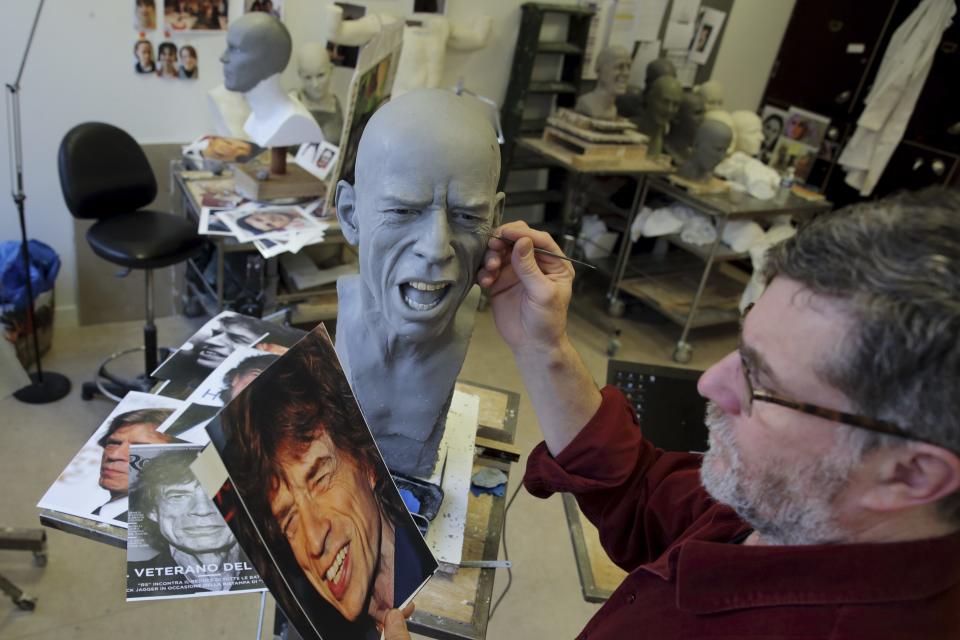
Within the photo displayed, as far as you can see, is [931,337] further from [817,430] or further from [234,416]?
[234,416]

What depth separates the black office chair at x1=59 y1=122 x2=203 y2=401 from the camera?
A: 2316 mm

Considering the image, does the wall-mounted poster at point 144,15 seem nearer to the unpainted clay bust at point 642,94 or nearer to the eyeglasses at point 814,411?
the unpainted clay bust at point 642,94

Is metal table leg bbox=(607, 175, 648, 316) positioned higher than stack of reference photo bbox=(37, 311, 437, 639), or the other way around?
stack of reference photo bbox=(37, 311, 437, 639)

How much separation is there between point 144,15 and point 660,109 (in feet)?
8.18

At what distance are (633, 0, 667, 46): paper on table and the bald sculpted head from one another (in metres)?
3.20

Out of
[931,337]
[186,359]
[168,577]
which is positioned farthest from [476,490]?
[931,337]

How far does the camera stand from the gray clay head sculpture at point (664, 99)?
3.57 meters

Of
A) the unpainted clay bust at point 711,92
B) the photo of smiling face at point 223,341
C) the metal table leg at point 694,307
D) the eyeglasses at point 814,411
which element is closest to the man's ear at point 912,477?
the eyeglasses at point 814,411

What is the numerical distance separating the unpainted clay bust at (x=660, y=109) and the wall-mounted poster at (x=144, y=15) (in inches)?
95.5

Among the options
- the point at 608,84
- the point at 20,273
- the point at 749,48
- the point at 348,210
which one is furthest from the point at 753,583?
the point at 749,48

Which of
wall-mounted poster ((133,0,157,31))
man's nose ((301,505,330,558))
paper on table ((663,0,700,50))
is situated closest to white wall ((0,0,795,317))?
wall-mounted poster ((133,0,157,31))

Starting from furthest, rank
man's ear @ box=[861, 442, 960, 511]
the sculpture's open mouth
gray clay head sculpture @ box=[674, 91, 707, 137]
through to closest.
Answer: gray clay head sculpture @ box=[674, 91, 707, 137]
the sculpture's open mouth
man's ear @ box=[861, 442, 960, 511]

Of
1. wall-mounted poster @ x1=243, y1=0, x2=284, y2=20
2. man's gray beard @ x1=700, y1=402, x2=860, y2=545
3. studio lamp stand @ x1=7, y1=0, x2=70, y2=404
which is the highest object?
wall-mounted poster @ x1=243, y1=0, x2=284, y2=20

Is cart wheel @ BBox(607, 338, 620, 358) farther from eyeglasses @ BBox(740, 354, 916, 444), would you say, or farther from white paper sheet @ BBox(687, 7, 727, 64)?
eyeglasses @ BBox(740, 354, 916, 444)
